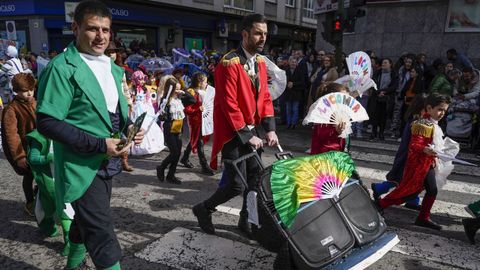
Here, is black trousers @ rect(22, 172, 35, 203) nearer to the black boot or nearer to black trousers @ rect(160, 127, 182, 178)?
black trousers @ rect(160, 127, 182, 178)

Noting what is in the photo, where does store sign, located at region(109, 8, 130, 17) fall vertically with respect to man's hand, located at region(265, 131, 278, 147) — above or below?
above

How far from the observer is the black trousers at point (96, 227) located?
236 cm

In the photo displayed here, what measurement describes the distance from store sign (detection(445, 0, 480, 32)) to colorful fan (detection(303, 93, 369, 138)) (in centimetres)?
1115

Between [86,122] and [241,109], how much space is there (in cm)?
156

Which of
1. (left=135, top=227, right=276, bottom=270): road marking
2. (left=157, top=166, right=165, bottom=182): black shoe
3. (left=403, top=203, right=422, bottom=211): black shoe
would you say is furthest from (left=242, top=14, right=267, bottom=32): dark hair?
(left=403, top=203, right=422, bottom=211): black shoe

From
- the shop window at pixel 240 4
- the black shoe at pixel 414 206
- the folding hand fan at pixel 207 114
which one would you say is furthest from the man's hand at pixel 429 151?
the shop window at pixel 240 4

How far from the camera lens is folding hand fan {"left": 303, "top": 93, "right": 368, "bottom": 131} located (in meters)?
Answer: 3.68

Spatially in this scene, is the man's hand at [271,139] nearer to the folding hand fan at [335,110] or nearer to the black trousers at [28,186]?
the folding hand fan at [335,110]

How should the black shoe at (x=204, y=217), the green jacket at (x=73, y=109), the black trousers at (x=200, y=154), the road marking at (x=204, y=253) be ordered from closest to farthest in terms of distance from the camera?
1. the green jacket at (x=73, y=109)
2. the road marking at (x=204, y=253)
3. the black shoe at (x=204, y=217)
4. the black trousers at (x=200, y=154)

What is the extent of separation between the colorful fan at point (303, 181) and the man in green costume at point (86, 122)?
1.00 m

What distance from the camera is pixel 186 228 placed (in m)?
3.87

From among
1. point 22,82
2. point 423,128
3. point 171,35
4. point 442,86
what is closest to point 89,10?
point 22,82

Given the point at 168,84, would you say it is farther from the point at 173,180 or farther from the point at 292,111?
the point at 292,111

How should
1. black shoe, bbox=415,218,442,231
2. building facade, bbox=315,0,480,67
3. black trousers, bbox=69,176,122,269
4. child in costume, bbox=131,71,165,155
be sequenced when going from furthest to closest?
building facade, bbox=315,0,480,67, child in costume, bbox=131,71,165,155, black shoe, bbox=415,218,442,231, black trousers, bbox=69,176,122,269
